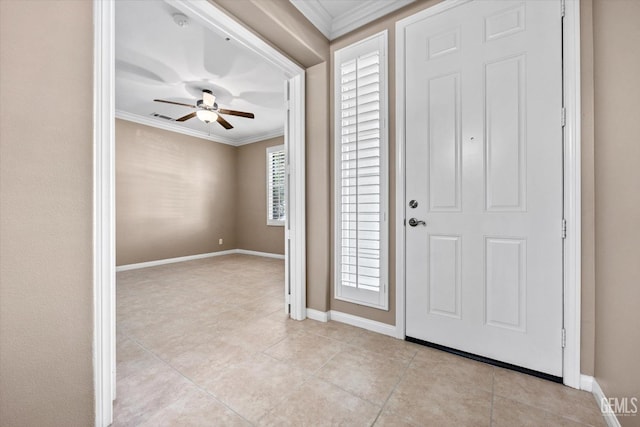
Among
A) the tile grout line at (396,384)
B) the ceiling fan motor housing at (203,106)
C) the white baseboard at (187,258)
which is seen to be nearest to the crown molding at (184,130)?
the ceiling fan motor housing at (203,106)

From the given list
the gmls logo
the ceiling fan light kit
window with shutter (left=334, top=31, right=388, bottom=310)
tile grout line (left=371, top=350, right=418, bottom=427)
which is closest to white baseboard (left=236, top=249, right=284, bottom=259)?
the ceiling fan light kit

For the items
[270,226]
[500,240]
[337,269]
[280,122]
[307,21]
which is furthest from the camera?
[270,226]

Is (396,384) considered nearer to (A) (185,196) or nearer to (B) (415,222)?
(B) (415,222)

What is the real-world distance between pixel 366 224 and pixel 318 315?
969 mm

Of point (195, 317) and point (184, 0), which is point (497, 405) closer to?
point (195, 317)

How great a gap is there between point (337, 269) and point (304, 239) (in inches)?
16.3

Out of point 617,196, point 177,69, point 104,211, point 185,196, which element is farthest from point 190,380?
point 185,196

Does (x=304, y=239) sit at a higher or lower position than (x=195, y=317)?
higher

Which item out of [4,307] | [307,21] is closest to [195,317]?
[4,307]

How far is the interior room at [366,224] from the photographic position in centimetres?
106

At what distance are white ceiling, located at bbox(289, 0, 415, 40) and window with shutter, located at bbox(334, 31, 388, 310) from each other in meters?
0.18

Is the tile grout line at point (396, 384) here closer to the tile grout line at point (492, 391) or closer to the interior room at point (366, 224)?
the interior room at point (366, 224)

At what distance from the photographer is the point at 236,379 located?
158 centimetres

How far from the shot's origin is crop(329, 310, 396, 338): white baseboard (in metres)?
2.13
